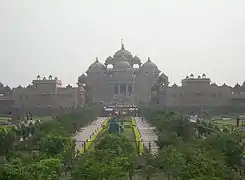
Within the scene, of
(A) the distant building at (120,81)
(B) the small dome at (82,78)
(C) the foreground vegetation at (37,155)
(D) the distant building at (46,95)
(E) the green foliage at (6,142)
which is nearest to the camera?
(C) the foreground vegetation at (37,155)

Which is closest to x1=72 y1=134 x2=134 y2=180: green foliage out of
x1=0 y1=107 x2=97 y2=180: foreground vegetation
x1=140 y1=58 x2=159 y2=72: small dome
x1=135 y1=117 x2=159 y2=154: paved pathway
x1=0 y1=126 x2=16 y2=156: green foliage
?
x1=0 y1=107 x2=97 y2=180: foreground vegetation

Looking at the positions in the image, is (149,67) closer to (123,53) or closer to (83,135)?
(123,53)

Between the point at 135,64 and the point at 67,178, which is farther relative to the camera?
the point at 135,64

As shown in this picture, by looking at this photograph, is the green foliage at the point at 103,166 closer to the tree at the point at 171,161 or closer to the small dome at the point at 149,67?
the tree at the point at 171,161

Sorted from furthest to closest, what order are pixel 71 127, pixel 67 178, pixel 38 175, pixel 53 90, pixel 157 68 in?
1. pixel 157 68
2. pixel 53 90
3. pixel 71 127
4. pixel 67 178
5. pixel 38 175

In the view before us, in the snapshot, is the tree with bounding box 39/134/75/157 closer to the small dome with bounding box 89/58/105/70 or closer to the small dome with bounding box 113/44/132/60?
the small dome with bounding box 89/58/105/70

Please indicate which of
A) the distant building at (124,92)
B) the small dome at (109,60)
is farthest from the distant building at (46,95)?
the small dome at (109,60)

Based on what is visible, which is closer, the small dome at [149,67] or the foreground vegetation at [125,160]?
the foreground vegetation at [125,160]

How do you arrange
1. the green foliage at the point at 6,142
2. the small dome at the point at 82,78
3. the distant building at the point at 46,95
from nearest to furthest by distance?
1. the green foliage at the point at 6,142
2. the distant building at the point at 46,95
3. the small dome at the point at 82,78

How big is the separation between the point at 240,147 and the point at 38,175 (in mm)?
7491

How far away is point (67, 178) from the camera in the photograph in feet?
51.6

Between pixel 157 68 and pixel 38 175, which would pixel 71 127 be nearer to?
pixel 38 175

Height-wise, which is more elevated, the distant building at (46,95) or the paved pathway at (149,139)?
the distant building at (46,95)

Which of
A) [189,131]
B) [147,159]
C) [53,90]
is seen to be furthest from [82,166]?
[53,90]
